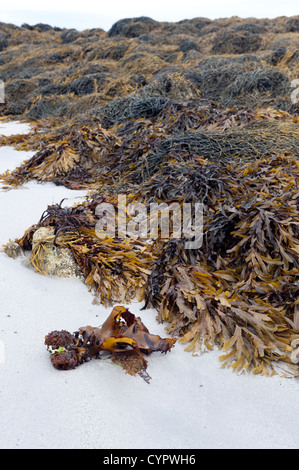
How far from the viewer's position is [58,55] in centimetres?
1235

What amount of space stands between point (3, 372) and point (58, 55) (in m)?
12.7

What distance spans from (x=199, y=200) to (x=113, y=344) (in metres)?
1.25

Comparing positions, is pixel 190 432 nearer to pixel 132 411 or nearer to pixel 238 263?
pixel 132 411

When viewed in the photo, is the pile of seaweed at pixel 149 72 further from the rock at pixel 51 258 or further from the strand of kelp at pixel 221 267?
the rock at pixel 51 258

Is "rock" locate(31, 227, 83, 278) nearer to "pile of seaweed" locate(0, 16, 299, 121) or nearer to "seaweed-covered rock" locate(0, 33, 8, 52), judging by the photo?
"pile of seaweed" locate(0, 16, 299, 121)

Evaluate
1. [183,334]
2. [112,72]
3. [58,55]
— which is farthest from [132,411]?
[58,55]

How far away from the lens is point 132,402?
1407 mm

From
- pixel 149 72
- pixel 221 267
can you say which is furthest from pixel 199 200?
pixel 149 72

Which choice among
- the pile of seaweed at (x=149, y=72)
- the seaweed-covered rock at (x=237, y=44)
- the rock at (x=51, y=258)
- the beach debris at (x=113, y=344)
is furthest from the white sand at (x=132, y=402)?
the seaweed-covered rock at (x=237, y=44)

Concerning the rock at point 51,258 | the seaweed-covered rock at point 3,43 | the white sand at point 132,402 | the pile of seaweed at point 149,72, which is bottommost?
the white sand at point 132,402

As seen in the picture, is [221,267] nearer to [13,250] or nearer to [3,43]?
[13,250]

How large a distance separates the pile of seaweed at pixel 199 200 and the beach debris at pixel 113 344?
0.19 m

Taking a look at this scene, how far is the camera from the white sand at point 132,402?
1268mm
